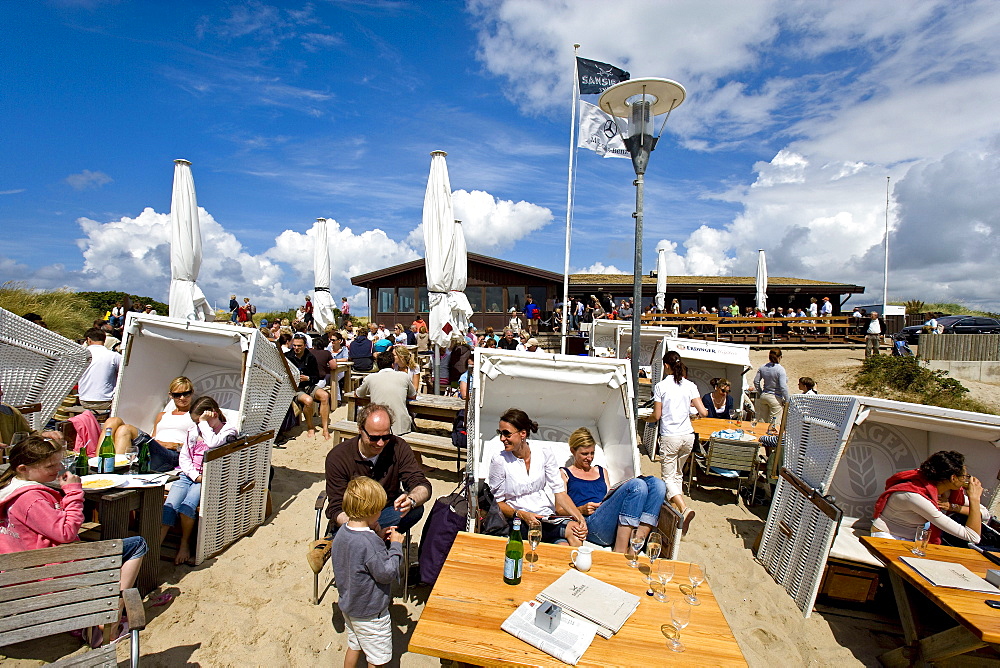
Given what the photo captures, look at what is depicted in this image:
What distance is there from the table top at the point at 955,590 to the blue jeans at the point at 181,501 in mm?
5069

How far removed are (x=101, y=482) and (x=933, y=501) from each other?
5.98 m

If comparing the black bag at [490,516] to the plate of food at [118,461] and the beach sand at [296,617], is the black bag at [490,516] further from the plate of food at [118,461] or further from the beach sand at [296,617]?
the plate of food at [118,461]

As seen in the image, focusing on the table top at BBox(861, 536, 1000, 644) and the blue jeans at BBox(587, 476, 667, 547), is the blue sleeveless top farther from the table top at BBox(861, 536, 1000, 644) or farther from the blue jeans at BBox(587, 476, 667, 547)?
the table top at BBox(861, 536, 1000, 644)

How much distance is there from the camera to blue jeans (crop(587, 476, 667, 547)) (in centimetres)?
353

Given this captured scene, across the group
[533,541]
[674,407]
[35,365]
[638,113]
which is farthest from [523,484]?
[35,365]

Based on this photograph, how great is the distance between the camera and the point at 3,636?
203cm

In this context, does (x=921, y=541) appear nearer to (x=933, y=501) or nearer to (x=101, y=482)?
(x=933, y=501)

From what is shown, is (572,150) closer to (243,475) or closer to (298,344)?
(298,344)

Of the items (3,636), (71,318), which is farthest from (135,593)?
(71,318)

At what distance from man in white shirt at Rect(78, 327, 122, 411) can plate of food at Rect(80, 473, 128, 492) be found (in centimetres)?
285

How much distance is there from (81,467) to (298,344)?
375 centimetres

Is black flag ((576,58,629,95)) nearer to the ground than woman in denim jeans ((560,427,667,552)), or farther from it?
farther from it

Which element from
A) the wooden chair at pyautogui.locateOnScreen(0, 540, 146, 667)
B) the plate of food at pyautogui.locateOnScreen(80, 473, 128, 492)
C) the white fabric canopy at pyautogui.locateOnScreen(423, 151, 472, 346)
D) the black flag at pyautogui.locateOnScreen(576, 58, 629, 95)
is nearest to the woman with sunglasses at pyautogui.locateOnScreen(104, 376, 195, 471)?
the plate of food at pyautogui.locateOnScreen(80, 473, 128, 492)

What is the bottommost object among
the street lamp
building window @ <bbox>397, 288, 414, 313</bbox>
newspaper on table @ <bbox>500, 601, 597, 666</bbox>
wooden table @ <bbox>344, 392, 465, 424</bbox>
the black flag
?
newspaper on table @ <bbox>500, 601, 597, 666</bbox>
